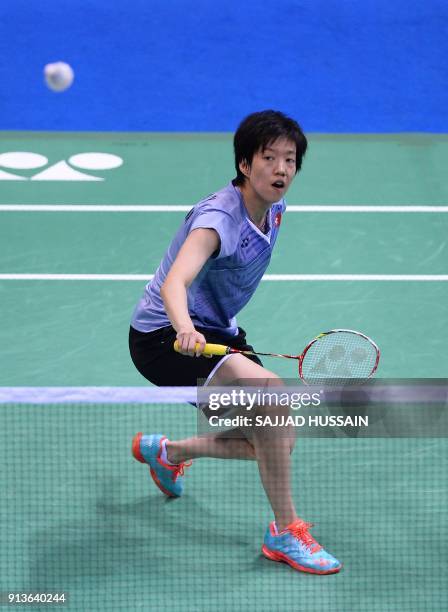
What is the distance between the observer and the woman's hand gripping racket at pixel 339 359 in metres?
4.66

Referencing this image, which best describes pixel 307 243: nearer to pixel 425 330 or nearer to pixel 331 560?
Answer: pixel 425 330

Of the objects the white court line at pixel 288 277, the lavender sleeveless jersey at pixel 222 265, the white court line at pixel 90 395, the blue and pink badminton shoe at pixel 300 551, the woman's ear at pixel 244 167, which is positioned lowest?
the blue and pink badminton shoe at pixel 300 551

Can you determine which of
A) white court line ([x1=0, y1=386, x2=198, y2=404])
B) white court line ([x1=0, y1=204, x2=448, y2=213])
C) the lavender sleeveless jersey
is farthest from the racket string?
white court line ([x1=0, y1=204, x2=448, y2=213])

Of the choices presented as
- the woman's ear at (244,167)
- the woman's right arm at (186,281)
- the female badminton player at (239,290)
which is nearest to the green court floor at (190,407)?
the female badminton player at (239,290)

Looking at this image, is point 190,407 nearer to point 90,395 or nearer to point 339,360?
point 339,360

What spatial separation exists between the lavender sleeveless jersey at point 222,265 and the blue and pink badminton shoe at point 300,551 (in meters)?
0.90

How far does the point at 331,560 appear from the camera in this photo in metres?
4.53

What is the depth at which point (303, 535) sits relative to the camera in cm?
456

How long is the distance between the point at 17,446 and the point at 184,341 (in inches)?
66.2

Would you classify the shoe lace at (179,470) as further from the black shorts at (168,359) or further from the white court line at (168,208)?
the white court line at (168,208)

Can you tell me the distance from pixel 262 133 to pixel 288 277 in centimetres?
301

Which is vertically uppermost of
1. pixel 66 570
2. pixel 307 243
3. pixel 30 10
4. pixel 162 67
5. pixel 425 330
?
pixel 30 10

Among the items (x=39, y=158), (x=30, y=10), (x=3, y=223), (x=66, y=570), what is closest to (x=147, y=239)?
(x=3, y=223)

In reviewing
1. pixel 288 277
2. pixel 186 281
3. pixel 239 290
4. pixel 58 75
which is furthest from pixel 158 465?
pixel 58 75
